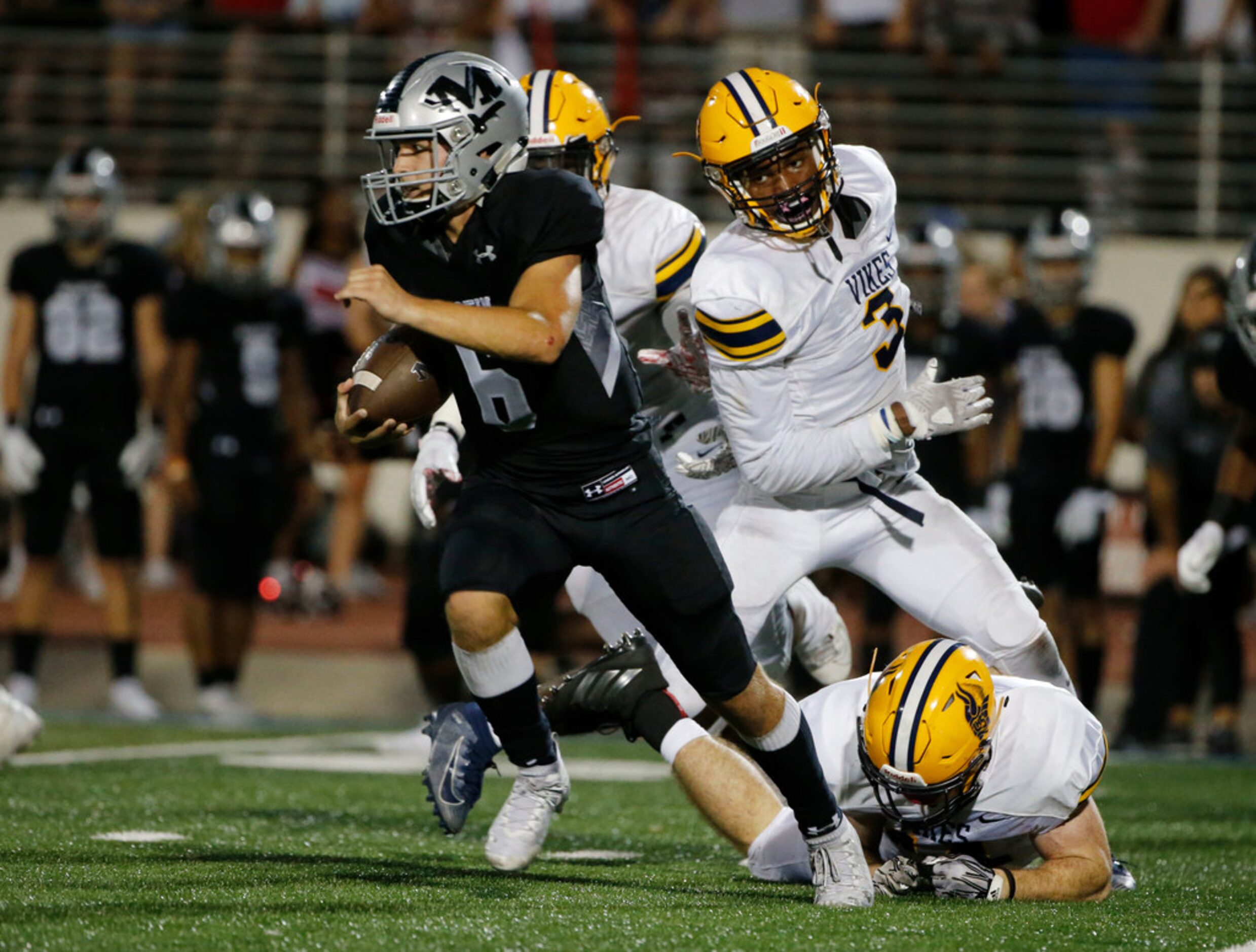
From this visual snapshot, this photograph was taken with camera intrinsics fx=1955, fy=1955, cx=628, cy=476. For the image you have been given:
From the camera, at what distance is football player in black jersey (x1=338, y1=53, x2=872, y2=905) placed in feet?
12.4

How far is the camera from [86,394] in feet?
25.3

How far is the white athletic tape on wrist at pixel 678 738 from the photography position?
4.30 m

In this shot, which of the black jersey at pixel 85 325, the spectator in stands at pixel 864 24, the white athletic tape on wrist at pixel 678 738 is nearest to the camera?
the white athletic tape on wrist at pixel 678 738

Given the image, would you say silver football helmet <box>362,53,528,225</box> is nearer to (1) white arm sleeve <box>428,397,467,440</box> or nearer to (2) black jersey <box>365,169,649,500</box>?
(2) black jersey <box>365,169,649,500</box>

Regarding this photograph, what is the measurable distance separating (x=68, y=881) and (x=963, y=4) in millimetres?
8914

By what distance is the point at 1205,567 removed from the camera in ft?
18.6

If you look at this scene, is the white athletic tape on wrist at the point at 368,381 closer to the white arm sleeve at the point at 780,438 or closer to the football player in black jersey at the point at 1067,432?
the white arm sleeve at the point at 780,438

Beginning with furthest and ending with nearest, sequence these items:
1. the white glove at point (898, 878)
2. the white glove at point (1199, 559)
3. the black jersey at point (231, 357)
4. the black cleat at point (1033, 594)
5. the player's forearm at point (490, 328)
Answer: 1. the black jersey at point (231, 357)
2. the white glove at point (1199, 559)
3. the black cleat at point (1033, 594)
4. the white glove at point (898, 878)
5. the player's forearm at point (490, 328)

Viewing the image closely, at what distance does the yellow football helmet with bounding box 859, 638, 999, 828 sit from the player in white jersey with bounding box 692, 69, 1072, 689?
2.02 feet

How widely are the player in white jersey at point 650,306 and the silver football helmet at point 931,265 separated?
2889 millimetres

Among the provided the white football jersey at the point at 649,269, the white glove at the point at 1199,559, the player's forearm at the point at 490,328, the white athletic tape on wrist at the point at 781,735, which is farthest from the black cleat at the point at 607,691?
the white glove at the point at 1199,559

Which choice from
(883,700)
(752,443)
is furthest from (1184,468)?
(883,700)

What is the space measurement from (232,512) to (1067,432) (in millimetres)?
3331

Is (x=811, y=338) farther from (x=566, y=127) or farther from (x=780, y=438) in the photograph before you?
(x=566, y=127)
